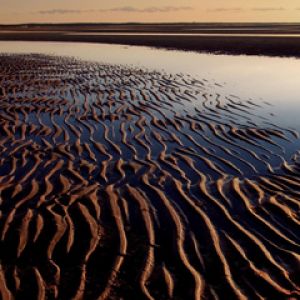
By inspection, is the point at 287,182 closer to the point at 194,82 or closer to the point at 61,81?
the point at 194,82

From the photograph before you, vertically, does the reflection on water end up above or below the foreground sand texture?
below

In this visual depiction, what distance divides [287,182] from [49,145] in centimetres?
495

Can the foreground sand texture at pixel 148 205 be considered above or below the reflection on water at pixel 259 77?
above

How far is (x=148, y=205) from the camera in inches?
253

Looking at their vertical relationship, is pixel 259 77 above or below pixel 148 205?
below

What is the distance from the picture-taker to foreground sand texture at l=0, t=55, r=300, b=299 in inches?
185

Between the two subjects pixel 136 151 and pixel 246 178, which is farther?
pixel 136 151

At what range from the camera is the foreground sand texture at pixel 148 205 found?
470cm

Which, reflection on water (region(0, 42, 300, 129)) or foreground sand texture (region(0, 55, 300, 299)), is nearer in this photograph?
foreground sand texture (region(0, 55, 300, 299))

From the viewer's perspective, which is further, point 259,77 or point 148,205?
point 259,77

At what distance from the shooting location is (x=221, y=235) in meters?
5.59

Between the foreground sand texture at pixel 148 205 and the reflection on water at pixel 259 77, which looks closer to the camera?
the foreground sand texture at pixel 148 205

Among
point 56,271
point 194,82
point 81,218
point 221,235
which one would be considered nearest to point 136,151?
point 81,218

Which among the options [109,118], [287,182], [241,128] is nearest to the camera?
[287,182]
